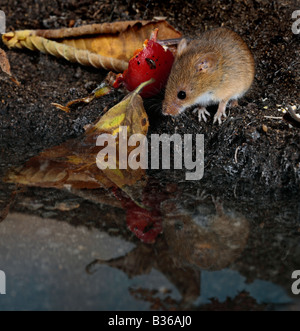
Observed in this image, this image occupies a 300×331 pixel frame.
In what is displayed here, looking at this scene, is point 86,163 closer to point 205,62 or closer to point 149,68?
point 149,68

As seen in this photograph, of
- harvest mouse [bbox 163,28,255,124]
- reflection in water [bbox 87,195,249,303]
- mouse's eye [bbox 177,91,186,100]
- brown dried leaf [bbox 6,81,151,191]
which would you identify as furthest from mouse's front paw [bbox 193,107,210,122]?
reflection in water [bbox 87,195,249,303]

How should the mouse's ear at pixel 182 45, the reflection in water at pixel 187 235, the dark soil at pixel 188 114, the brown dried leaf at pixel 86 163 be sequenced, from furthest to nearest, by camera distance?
the mouse's ear at pixel 182 45
the dark soil at pixel 188 114
the brown dried leaf at pixel 86 163
the reflection in water at pixel 187 235

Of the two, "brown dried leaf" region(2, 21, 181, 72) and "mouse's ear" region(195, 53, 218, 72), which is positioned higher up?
"brown dried leaf" region(2, 21, 181, 72)

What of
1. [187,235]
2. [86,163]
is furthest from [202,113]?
[187,235]

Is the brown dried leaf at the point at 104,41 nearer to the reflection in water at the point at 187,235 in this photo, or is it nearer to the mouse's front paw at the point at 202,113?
the mouse's front paw at the point at 202,113

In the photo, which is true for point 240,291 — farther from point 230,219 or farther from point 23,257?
point 23,257

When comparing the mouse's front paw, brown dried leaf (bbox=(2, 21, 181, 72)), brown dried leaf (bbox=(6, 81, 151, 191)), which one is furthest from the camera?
brown dried leaf (bbox=(2, 21, 181, 72))

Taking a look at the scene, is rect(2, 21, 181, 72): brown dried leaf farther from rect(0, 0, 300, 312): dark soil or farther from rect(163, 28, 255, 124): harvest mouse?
rect(163, 28, 255, 124): harvest mouse

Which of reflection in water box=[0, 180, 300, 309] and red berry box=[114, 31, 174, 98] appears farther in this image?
red berry box=[114, 31, 174, 98]

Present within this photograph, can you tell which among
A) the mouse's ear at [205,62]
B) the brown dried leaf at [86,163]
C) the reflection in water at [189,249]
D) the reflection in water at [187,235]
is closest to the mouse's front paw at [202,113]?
the mouse's ear at [205,62]
